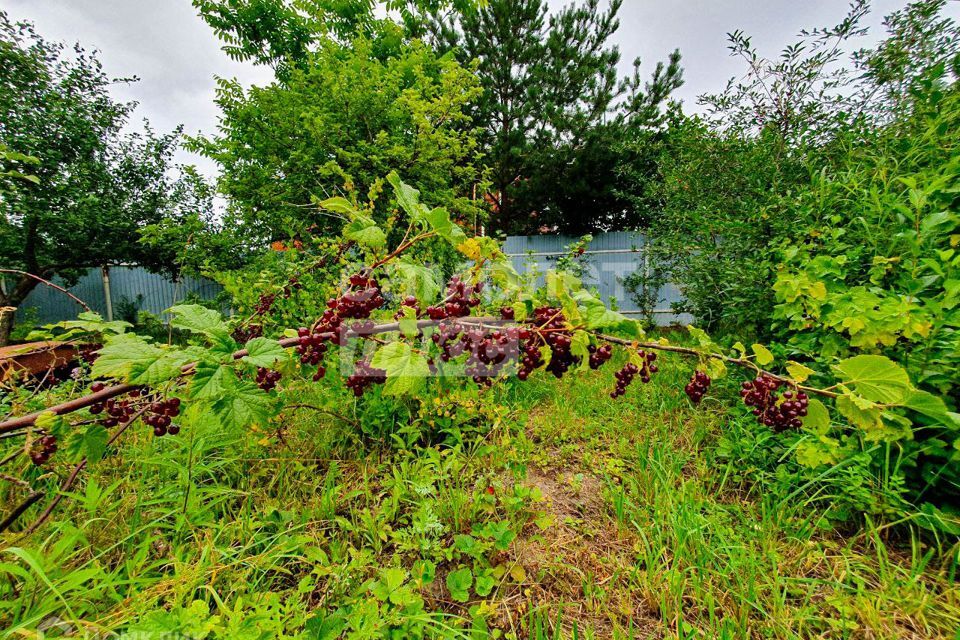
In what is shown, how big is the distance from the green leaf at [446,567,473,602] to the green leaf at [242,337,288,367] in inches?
39.8

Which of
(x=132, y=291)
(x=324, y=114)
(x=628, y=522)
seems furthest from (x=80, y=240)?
(x=628, y=522)

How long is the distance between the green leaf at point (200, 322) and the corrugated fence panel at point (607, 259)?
24.1 ft

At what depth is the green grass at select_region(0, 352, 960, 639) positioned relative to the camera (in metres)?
1.11

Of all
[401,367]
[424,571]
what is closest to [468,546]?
[424,571]

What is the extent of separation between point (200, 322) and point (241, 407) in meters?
0.25

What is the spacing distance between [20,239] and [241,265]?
5561 mm

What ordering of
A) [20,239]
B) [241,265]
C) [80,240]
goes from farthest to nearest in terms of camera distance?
[80,240], [20,239], [241,265]

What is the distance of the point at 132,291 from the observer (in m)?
10.8

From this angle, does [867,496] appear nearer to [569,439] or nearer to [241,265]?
[569,439]

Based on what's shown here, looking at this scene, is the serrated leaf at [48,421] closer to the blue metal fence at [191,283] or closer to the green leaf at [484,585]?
the green leaf at [484,585]

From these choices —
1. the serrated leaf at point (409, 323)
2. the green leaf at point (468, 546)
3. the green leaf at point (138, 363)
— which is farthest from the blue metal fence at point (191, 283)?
the green leaf at point (138, 363)

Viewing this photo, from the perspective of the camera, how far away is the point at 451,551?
4.58 feet

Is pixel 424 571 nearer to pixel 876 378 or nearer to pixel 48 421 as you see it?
pixel 48 421

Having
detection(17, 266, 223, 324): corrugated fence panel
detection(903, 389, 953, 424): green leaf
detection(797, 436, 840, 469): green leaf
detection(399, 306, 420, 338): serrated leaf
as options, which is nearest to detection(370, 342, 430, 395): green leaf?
detection(399, 306, 420, 338): serrated leaf
